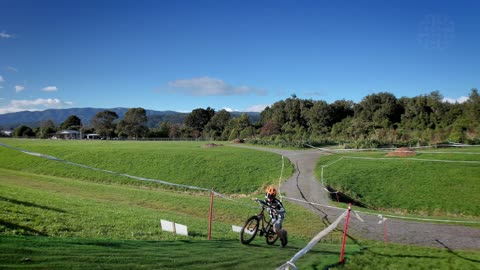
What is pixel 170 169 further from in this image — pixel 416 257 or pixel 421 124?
pixel 421 124

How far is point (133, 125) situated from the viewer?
371ft

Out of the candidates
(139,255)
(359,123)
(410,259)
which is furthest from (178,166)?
(359,123)

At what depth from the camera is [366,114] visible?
75.6 meters

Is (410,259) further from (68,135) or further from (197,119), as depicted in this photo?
(68,135)

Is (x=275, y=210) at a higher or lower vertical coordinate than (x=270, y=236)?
higher

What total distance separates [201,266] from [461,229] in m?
16.7

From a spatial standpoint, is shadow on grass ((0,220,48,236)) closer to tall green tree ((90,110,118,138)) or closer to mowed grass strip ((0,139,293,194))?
mowed grass strip ((0,139,293,194))

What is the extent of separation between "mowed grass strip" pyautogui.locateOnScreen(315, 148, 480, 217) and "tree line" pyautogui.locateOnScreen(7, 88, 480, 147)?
1350cm

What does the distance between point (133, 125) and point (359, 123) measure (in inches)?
2949

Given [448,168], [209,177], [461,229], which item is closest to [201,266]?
[461,229]

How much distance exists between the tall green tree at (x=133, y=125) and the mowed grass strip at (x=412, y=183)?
290 ft

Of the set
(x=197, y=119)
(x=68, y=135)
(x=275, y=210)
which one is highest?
(x=197, y=119)

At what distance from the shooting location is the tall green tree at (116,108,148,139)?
11206cm

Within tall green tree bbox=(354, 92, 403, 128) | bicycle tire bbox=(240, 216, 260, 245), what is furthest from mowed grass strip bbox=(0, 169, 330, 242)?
tall green tree bbox=(354, 92, 403, 128)
